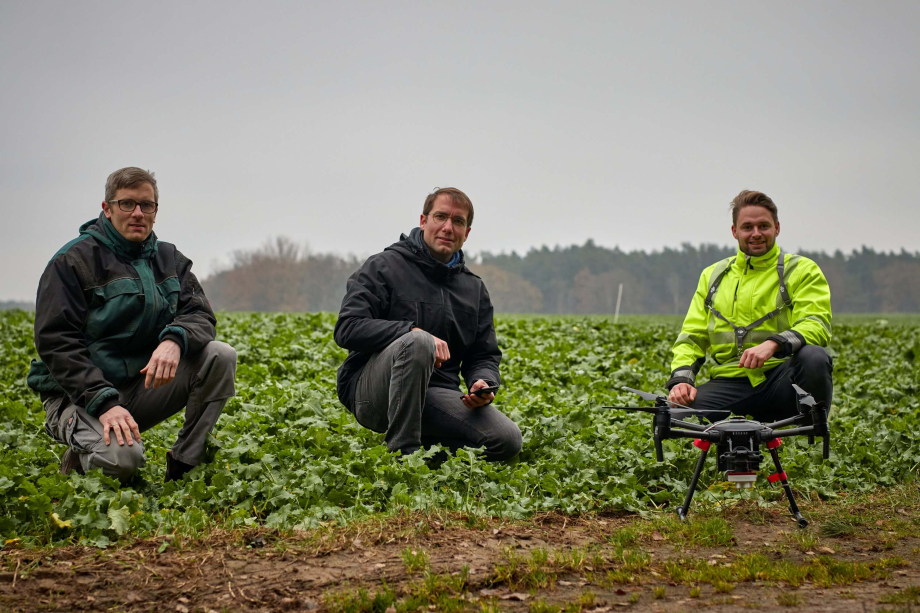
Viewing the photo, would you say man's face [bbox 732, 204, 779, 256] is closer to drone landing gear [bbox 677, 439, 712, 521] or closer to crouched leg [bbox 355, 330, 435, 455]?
drone landing gear [bbox 677, 439, 712, 521]

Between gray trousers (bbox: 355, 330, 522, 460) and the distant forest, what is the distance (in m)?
74.9

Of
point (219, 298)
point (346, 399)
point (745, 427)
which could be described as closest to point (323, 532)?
point (346, 399)

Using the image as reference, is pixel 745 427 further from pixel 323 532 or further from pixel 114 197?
pixel 114 197

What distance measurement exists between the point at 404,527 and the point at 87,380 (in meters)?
1.78

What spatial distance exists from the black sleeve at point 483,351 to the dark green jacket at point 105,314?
164cm

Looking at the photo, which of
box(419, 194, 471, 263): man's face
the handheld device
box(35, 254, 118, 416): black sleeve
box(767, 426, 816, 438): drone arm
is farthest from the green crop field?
box(419, 194, 471, 263): man's face

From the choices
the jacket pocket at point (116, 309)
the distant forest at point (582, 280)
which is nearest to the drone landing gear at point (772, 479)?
the jacket pocket at point (116, 309)

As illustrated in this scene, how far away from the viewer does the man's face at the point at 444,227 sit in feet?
16.2

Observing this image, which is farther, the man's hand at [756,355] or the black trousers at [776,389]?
the black trousers at [776,389]

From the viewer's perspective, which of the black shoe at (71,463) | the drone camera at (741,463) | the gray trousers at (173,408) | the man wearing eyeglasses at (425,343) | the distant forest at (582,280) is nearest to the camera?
the drone camera at (741,463)

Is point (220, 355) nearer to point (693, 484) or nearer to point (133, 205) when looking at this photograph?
point (133, 205)

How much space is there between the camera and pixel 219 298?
Answer: 83312mm

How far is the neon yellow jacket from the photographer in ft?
16.0

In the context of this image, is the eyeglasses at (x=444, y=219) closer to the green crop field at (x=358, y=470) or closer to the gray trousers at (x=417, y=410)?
the gray trousers at (x=417, y=410)
